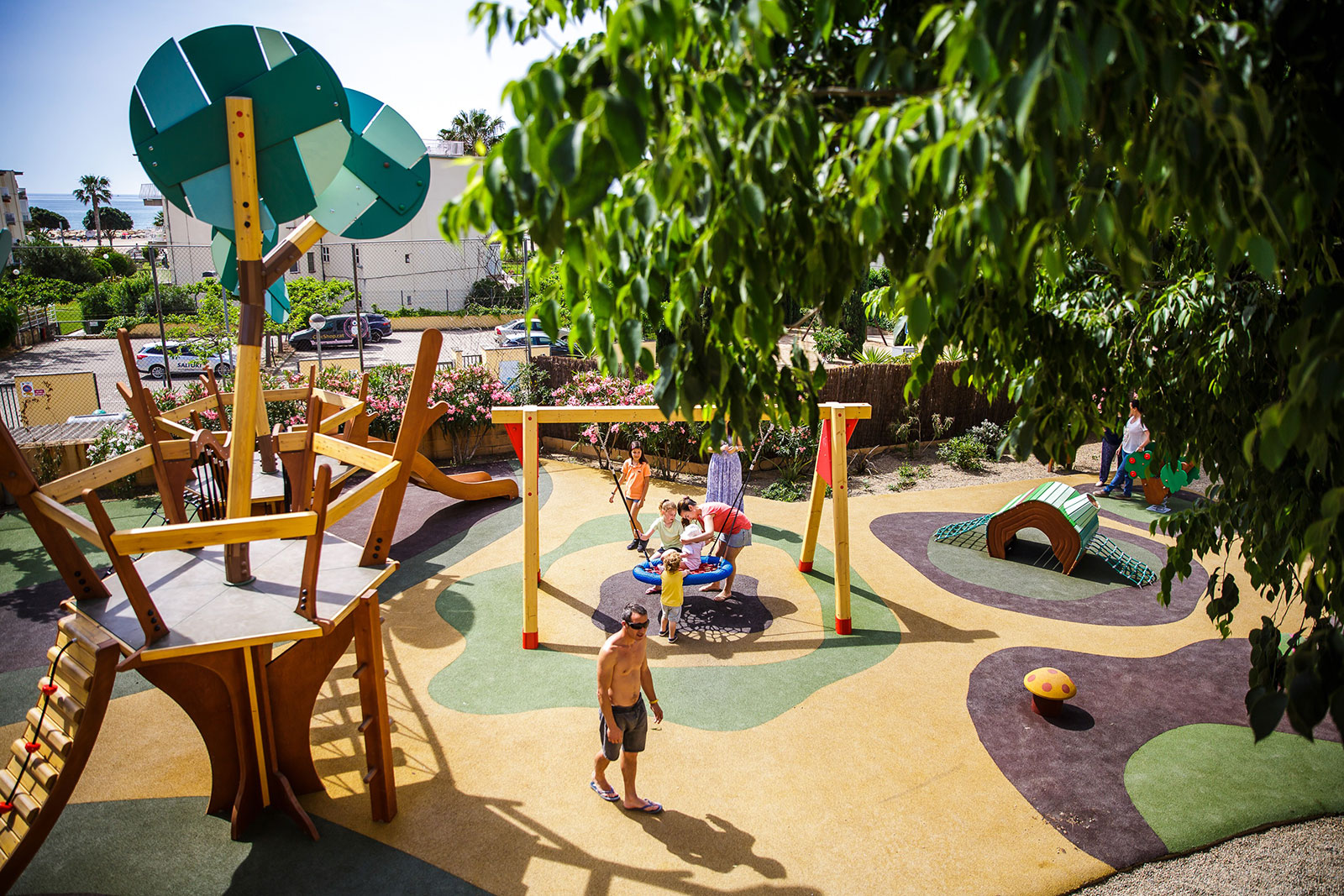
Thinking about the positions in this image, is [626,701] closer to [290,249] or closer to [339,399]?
[290,249]

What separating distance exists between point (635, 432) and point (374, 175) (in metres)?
9.26

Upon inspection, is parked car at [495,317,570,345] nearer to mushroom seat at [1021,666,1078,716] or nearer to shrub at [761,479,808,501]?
shrub at [761,479,808,501]

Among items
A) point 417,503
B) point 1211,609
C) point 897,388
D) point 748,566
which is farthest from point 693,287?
point 897,388

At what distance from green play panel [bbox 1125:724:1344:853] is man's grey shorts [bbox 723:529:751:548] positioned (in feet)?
14.1

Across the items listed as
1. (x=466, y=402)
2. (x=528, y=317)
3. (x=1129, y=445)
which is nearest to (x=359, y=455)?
(x=528, y=317)

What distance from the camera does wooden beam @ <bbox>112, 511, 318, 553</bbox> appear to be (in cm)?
391

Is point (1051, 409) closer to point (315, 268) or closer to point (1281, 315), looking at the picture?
point (1281, 315)

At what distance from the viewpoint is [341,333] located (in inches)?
1202

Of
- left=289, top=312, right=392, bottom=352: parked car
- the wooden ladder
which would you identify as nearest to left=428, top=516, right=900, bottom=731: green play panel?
the wooden ladder

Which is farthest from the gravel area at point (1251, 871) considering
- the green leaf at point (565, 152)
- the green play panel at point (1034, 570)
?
the green leaf at point (565, 152)

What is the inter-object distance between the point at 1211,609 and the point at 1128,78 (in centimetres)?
302

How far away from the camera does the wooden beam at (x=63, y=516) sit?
4355 mm

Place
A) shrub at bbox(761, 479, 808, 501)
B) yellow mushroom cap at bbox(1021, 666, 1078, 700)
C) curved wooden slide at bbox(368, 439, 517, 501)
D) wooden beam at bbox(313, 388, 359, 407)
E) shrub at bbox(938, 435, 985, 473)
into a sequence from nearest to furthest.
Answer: yellow mushroom cap at bbox(1021, 666, 1078, 700)
wooden beam at bbox(313, 388, 359, 407)
curved wooden slide at bbox(368, 439, 517, 501)
shrub at bbox(761, 479, 808, 501)
shrub at bbox(938, 435, 985, 473)

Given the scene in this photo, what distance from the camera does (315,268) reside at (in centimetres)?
3178
